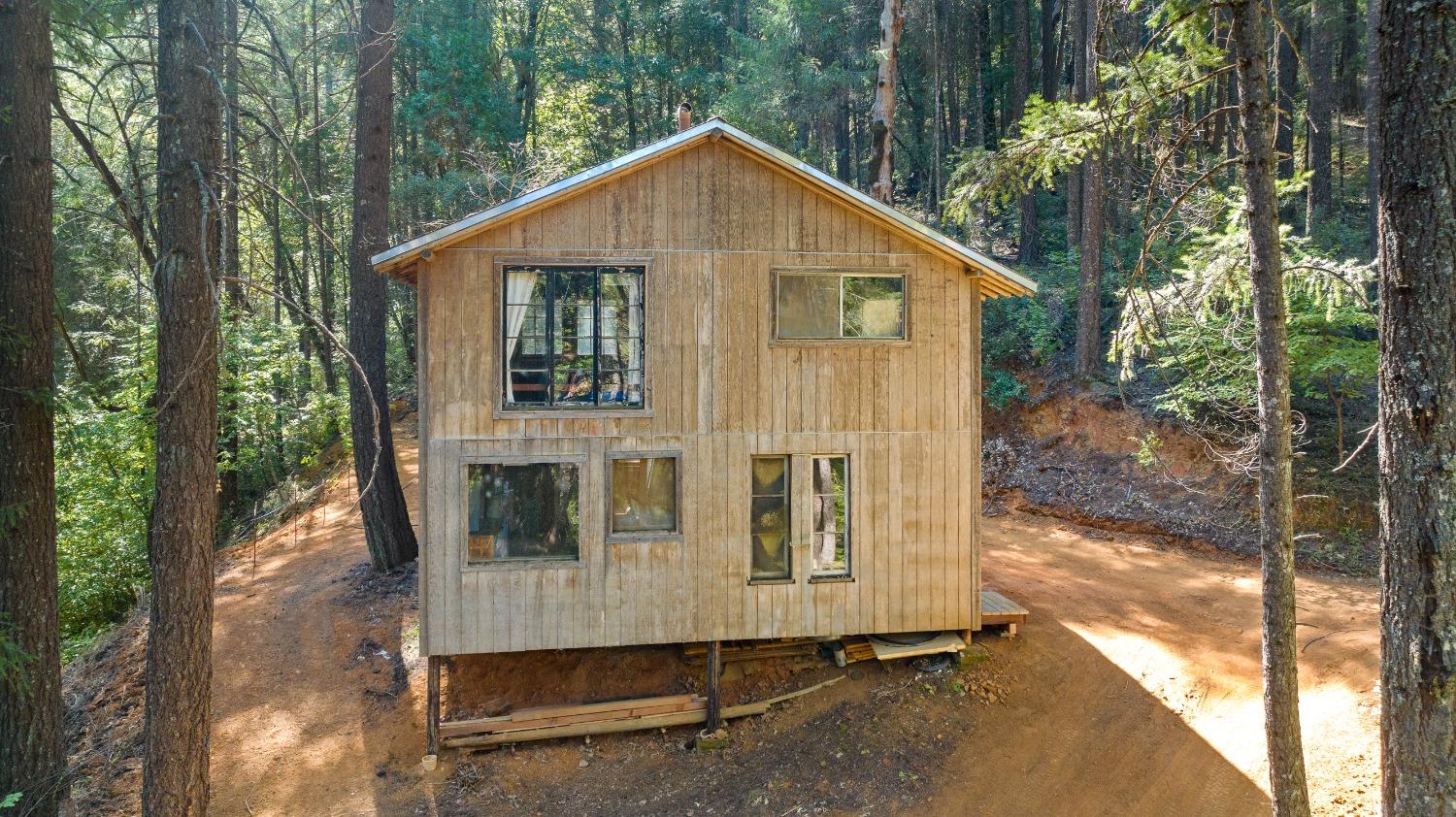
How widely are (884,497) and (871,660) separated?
89.3 inches

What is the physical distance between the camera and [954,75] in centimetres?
2570

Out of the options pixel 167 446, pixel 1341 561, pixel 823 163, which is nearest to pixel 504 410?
pixel 167 446

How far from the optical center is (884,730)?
9.09m

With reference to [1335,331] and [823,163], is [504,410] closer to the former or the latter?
[1335,331]

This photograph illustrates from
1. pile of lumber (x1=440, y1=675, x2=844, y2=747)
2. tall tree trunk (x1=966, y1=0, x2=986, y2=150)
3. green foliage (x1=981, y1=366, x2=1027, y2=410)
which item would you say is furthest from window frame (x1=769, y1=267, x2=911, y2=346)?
tall tree trunk (x1=966, y1=0, x2=986, y2=150)

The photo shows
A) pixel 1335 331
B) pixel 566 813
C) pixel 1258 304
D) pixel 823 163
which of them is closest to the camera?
pixel 1258 304

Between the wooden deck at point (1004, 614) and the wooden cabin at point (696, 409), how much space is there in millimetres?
690

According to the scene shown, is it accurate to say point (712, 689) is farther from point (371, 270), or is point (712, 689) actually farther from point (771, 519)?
point (371, 270)

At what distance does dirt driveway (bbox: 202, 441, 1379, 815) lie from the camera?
26.2 ft

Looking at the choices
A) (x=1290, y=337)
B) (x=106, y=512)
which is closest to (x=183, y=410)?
(x=106, y=512)

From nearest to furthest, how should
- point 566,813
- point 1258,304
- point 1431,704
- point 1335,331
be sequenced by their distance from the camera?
point 1431,704
point 1258,304
point 566,813
point 1335,331

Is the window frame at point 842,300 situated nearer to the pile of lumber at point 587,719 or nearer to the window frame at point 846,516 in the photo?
the window frame at point 846,516

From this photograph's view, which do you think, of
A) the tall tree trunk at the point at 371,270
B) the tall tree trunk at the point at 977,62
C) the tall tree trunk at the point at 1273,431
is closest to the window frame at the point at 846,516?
the tall tree trunk at the point at 1273,431

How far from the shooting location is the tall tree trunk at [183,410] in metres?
5.84
